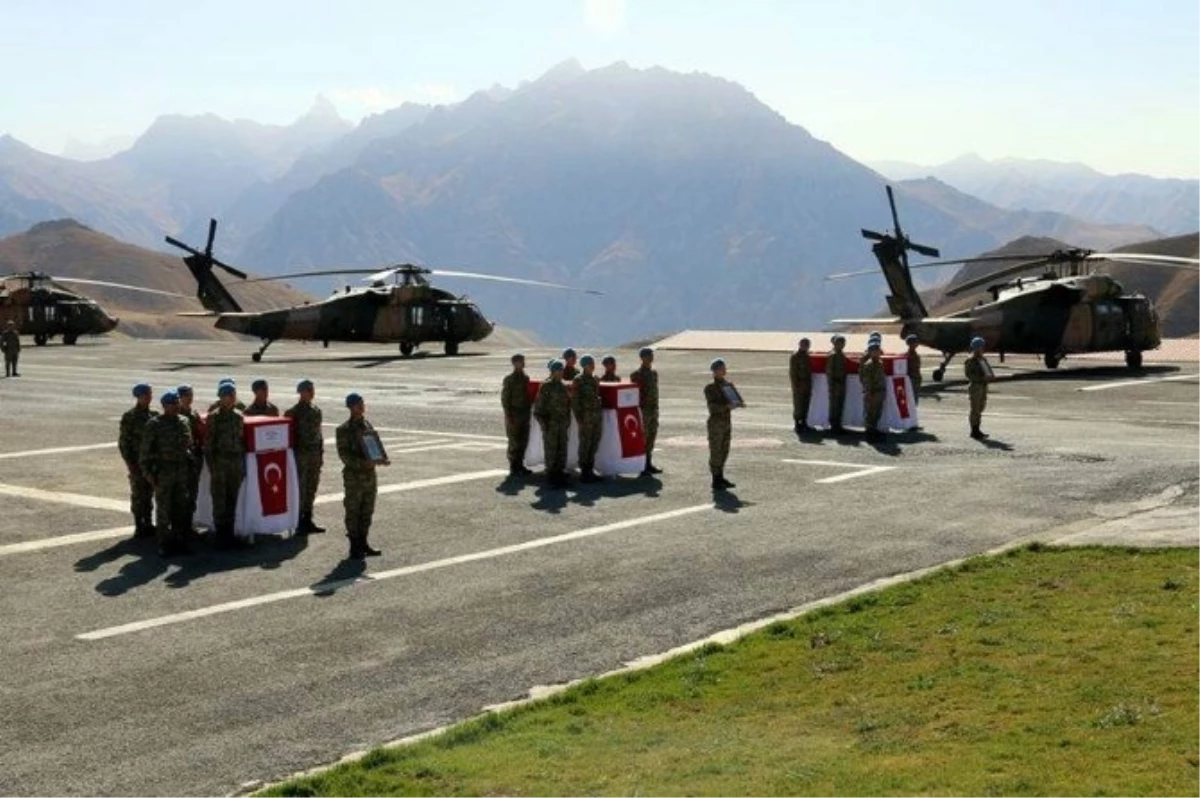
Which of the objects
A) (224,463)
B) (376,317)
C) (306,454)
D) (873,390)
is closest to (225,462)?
(224,463)

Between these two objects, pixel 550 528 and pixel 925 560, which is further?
pixel 550 528

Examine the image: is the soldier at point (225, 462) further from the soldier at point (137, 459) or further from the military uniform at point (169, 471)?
the soldier at point (137, 459)

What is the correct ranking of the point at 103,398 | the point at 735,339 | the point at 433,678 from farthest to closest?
the point at 735,339 → the point at 103,398 → the point at 433,678

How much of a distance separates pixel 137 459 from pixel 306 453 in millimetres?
1904

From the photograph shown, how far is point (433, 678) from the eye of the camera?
11047 mm

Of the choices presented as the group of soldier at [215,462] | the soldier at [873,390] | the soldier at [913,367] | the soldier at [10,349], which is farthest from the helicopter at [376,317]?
the group of soldier at [215,462]

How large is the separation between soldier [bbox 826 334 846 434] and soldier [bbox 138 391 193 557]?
44.1ft

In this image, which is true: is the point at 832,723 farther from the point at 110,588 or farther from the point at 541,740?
the point at 110,588

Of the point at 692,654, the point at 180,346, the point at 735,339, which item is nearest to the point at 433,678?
the point at 692,654

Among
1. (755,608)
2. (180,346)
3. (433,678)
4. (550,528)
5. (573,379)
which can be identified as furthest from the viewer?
(180,346)

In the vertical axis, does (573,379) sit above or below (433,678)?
above

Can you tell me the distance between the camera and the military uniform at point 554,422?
67.9 ft

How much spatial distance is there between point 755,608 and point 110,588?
6249 mm

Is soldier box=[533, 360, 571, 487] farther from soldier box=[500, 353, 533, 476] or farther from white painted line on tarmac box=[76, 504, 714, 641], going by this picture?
white painted line on tarmac box=[76, 504, 714, 641]
